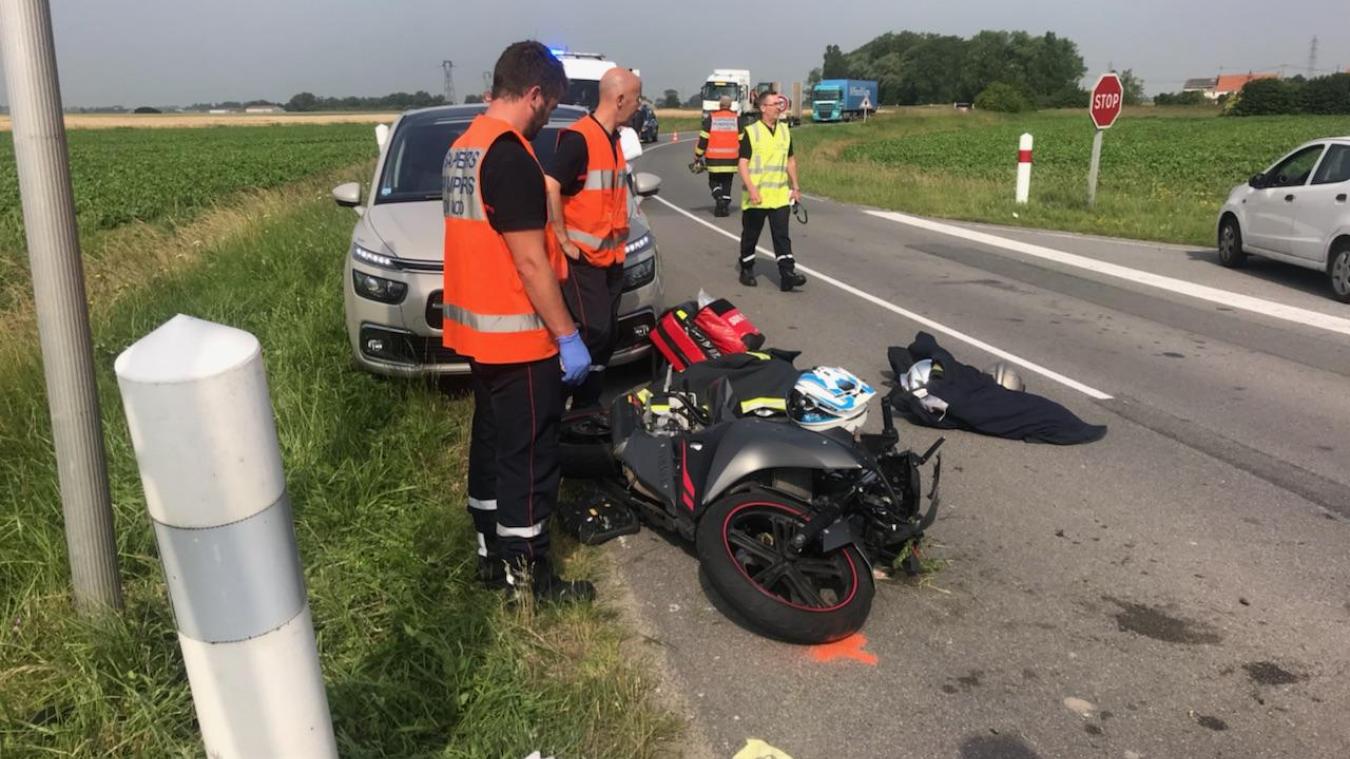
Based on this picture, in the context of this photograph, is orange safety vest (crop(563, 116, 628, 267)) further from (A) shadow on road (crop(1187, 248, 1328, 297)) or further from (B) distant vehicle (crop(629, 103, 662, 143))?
(B) distant vehicle (crop(629, 103, 662, 143))

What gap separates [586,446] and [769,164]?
5599 mm

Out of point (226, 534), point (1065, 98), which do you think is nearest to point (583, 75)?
point (226, 534)

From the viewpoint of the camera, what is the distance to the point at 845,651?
11.1 feet

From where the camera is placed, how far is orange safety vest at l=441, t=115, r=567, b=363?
3.20m

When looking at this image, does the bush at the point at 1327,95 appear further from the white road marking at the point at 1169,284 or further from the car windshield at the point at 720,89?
the white road marking at the point at 1169,284

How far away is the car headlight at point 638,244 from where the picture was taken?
6.01 metres

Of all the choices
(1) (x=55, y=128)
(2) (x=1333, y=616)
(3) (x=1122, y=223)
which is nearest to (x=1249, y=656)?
(2) (x=1333, y=616)

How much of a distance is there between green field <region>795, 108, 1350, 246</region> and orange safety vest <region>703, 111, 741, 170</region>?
3.85 m

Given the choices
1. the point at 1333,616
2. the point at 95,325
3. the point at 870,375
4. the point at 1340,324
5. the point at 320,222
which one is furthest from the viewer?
the point at 320,222

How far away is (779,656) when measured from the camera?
3344mm

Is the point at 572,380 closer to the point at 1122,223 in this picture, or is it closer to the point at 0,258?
the point at 0,258

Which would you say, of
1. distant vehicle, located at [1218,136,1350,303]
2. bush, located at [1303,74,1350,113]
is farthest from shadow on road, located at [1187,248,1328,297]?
bush, located at [1303,74,1350,113]

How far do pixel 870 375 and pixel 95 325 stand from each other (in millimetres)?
5823

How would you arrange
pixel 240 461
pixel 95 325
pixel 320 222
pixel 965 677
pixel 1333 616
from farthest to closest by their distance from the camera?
pixel 320 222 < pixel 95 325 < pixel 1333 616 < pixel 965 677 < pixel 240 461
